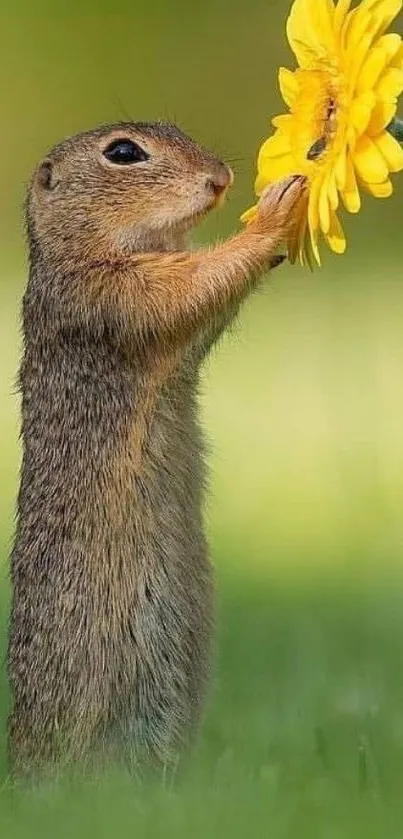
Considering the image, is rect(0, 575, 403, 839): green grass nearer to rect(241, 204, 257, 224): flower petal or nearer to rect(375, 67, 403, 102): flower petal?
rect(241, 204, 257, 224): flower petal

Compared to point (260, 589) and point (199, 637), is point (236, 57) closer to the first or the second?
point (260, 589)

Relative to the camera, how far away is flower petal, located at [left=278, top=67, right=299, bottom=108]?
318cm

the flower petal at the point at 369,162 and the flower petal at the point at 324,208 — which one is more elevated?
the flower petal at the point at 369,162

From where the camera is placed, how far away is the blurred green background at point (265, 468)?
10.1ft

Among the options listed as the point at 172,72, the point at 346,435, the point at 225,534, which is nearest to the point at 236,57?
the point at 172,72

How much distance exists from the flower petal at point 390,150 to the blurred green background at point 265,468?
0.86 meters

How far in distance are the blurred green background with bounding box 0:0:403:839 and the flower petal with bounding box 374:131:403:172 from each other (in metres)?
0.86

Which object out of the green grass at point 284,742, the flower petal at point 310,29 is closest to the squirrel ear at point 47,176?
the flower petal at point 310,29

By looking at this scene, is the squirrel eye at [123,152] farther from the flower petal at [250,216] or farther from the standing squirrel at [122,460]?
the flower petal at [250,216]

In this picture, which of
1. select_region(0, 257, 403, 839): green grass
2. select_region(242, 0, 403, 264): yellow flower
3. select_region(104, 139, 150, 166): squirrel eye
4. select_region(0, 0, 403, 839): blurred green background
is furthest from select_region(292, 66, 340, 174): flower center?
select_region(0, 257, 403, 839): green grass

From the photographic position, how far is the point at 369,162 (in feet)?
9.53

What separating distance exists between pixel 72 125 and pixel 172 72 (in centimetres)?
60

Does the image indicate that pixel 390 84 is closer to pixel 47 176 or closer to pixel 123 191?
pixel 123 191

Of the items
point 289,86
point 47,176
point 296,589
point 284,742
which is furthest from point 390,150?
point 296,589
